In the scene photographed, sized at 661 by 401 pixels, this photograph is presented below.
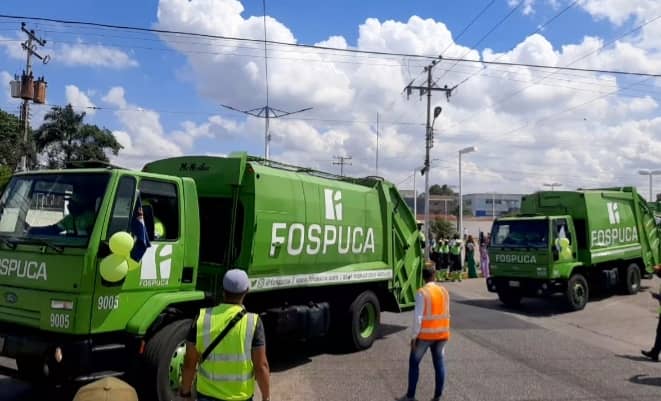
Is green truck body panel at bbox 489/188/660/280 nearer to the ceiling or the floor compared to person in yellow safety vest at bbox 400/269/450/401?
nearer to the ceiling

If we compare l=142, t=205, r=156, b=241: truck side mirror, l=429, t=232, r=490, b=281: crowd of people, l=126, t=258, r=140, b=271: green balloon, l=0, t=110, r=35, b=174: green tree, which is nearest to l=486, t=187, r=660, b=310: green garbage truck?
l=429, t=232, r=490, b=281: crowd of people

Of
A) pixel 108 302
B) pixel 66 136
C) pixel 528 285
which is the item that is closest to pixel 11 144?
pixel 66 136

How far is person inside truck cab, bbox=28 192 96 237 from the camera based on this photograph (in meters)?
5.15

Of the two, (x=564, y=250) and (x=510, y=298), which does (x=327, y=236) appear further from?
(x=510, y=298)

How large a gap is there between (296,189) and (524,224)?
8.88m

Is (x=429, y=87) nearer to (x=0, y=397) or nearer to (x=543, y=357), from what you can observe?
(x=543, y=357)

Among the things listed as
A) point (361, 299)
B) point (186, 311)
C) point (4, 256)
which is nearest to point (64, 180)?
point (4, 256)

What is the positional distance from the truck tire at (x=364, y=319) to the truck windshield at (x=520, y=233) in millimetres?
6276

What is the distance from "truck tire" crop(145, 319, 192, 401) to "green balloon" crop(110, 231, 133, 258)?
1000 mm

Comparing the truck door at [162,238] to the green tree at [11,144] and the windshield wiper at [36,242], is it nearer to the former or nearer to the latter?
the windshield wiper at [36,242]

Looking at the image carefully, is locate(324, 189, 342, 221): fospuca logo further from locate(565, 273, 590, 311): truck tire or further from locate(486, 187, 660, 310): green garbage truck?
locate(565, 273, 590, 311): truck tire

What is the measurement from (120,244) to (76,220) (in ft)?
2.22

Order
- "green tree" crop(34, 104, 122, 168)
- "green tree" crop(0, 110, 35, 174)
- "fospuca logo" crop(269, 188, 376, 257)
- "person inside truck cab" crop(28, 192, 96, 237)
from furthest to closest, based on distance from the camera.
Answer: "green tree" crop(34, 104, 122, 168) → "green tree" crop(0, 110, 35, 174) → "fospuca logo" crop(269, 188, 376, 257) → "person inside truck cab" crop(28, 192, 96, 237)

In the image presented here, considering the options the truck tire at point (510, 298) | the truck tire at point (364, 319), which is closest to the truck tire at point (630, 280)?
the truck tire at point (510, 298)
